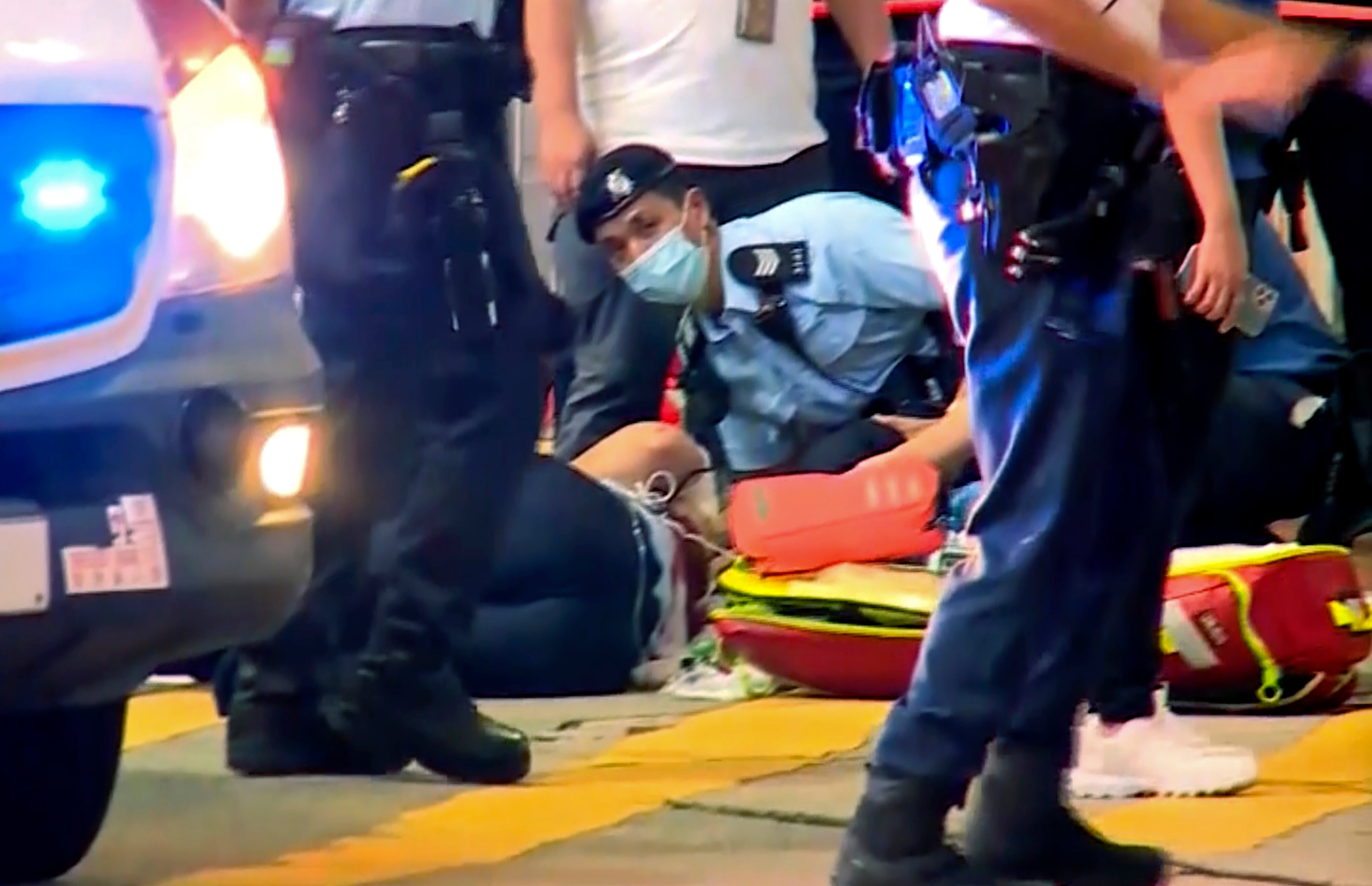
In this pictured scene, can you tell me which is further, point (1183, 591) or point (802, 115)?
point (802, 115)

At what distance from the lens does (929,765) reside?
2.09 m

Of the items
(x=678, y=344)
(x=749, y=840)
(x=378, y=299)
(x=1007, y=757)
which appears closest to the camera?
(x=1007, y=757)

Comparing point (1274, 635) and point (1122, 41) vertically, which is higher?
point (1122, 41)

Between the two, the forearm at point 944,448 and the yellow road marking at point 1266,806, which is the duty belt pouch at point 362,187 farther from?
the forearm at point 944,448

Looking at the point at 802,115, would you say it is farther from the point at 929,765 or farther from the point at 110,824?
the point at 929,765

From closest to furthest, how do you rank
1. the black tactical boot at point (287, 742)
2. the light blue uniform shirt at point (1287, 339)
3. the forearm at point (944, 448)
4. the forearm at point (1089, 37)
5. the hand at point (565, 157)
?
the forearm at point (1089, 37)
the black tactical boot at point (287, 742)
the hand at point (565, 157)
the forearm at point (944, 448)
the light blue uniform shirt at point (1287, 339)

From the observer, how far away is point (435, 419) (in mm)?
2799

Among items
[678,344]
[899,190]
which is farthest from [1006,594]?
[899,190]

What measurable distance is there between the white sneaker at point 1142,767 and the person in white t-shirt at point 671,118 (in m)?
1.56

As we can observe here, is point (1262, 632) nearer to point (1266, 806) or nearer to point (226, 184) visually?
point (1266, 806)

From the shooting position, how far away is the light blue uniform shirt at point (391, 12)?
2.81 m

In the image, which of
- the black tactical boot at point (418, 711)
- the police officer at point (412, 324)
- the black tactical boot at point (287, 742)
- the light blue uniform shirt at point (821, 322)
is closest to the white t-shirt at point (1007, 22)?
the police officer at point (412, 324)

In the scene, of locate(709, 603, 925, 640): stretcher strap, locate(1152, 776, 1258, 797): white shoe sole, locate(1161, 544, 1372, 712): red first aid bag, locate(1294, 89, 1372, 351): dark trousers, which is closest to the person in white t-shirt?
locate(709, 603, 925, 640): stretcher strap

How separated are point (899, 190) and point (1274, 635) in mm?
2125
